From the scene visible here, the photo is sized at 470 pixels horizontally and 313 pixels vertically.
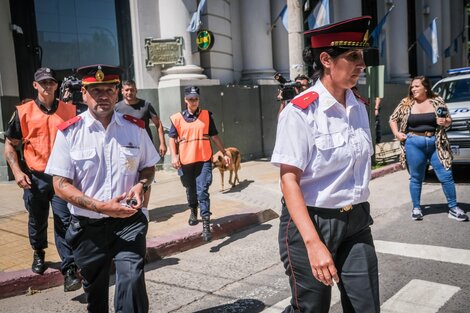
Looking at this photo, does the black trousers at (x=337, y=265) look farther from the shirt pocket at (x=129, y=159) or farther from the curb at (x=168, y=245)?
the curb at (x=168, y=245)

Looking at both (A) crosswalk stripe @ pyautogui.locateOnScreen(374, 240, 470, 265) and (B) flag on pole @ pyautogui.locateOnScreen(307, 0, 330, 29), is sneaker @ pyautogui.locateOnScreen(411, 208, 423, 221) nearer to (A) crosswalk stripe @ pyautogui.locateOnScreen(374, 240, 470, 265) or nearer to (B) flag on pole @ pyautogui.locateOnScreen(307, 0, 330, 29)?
(A) crosswalk stripe @ pyautogui.locateOnScreen(374, 240, 470, 265)

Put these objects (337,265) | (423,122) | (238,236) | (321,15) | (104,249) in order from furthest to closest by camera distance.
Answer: (321,15), (238,236), (423,122), (104,249), (337,265)

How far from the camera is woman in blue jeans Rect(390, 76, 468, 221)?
646cm

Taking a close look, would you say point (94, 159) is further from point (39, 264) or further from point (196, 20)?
point (196, 20)

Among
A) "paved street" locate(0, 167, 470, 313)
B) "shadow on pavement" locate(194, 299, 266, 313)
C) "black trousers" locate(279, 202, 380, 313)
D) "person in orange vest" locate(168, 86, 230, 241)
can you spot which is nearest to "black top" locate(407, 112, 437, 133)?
"paved street" locate(0, 167, 470, 313)

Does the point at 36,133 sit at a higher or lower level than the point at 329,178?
higher

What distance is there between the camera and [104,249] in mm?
3131

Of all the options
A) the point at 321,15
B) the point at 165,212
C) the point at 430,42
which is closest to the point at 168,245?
the point at 165,212

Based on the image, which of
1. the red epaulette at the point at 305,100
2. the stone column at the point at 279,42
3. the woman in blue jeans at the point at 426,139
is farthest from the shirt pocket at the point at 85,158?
the stone column at the point at 279,42

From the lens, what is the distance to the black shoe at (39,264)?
194 inches

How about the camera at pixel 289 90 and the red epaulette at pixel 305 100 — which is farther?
the camera at pixel 289 90

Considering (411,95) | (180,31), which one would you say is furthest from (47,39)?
(411,95)

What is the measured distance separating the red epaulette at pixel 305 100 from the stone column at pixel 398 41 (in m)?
20.6

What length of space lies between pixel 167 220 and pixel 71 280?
2.57 m
